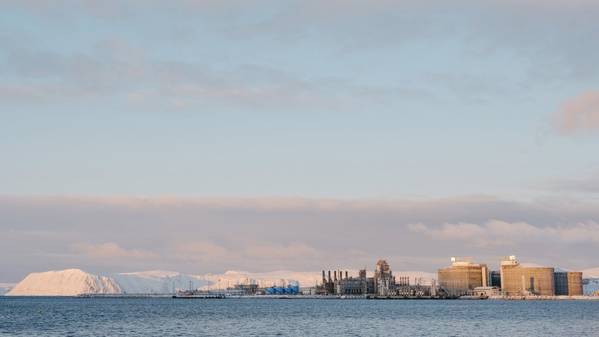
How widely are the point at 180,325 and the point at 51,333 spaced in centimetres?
3108

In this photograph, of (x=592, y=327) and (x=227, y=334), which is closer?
(x=227, y=334)

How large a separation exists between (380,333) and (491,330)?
2027cm

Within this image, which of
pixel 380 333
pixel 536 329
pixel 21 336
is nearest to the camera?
pixel 21 336

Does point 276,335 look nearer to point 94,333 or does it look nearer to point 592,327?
point 94,333

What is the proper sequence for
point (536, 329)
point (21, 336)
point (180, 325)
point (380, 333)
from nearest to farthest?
point (21, 336) → point (380, 333) → point (536, 329) → point (180, 325)

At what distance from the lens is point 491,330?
147625 millimetres

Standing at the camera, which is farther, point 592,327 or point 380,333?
point 592,327

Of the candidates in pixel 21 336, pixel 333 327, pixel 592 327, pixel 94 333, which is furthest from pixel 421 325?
pixel 21 336

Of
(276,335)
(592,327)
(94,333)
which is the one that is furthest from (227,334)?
(592,327)

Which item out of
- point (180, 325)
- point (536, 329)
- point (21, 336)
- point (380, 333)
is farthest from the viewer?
point (180, 325)

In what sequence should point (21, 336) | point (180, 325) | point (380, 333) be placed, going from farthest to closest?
point (180, 325), point (380, 333), point (21, 336)

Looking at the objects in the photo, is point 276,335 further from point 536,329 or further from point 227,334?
point 536,329

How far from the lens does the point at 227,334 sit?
451ft

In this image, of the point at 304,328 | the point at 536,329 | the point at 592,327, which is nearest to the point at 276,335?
the point at 304,328
